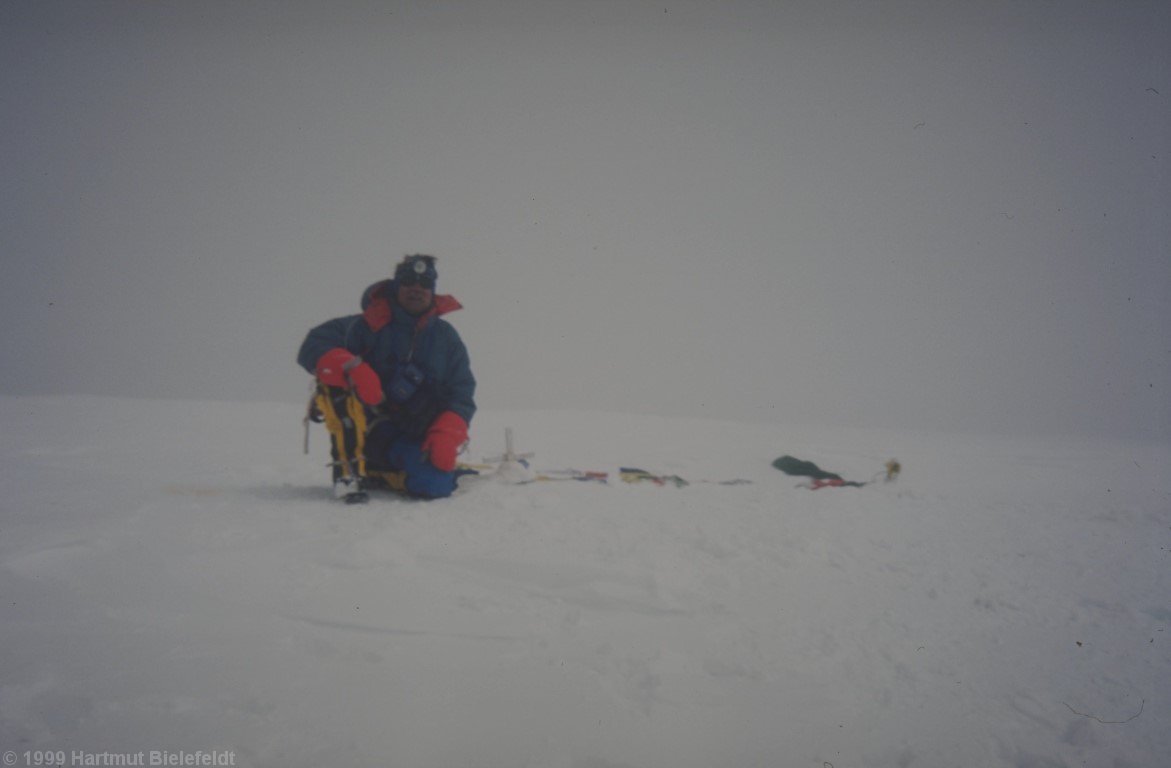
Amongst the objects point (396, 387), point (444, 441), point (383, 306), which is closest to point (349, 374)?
point (396, 387)

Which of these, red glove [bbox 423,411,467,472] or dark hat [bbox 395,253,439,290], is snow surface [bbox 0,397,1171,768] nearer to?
red glove [bbox 423,411,467,472]

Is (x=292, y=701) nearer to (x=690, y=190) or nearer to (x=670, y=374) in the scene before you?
(x=670, y=374)

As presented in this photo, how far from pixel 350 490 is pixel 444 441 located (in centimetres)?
65

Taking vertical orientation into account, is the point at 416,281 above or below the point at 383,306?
→ above

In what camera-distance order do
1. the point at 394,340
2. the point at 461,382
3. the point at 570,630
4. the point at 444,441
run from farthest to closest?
the point at 461,382 → the point at 394,340 → the point at 444,441 → the point at 570,630

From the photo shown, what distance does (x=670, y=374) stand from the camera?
24984mm

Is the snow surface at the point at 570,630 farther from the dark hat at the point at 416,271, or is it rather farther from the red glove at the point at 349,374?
the dark hat at the point at 416,271

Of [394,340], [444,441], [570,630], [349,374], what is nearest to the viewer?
[570,630]

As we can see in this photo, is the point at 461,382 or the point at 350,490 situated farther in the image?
the point at 461,382

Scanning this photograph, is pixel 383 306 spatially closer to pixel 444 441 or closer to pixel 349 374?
pixel 349 374

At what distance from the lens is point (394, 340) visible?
3.24m

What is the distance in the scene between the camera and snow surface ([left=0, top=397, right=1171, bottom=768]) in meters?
1.15

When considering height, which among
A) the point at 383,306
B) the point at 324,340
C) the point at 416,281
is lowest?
the point at 324,340

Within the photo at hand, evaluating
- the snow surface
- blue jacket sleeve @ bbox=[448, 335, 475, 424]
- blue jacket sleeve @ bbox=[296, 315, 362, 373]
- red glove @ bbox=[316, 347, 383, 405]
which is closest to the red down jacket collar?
blue jacket sleeve @ bbox=[296, 315, 362, 373]
